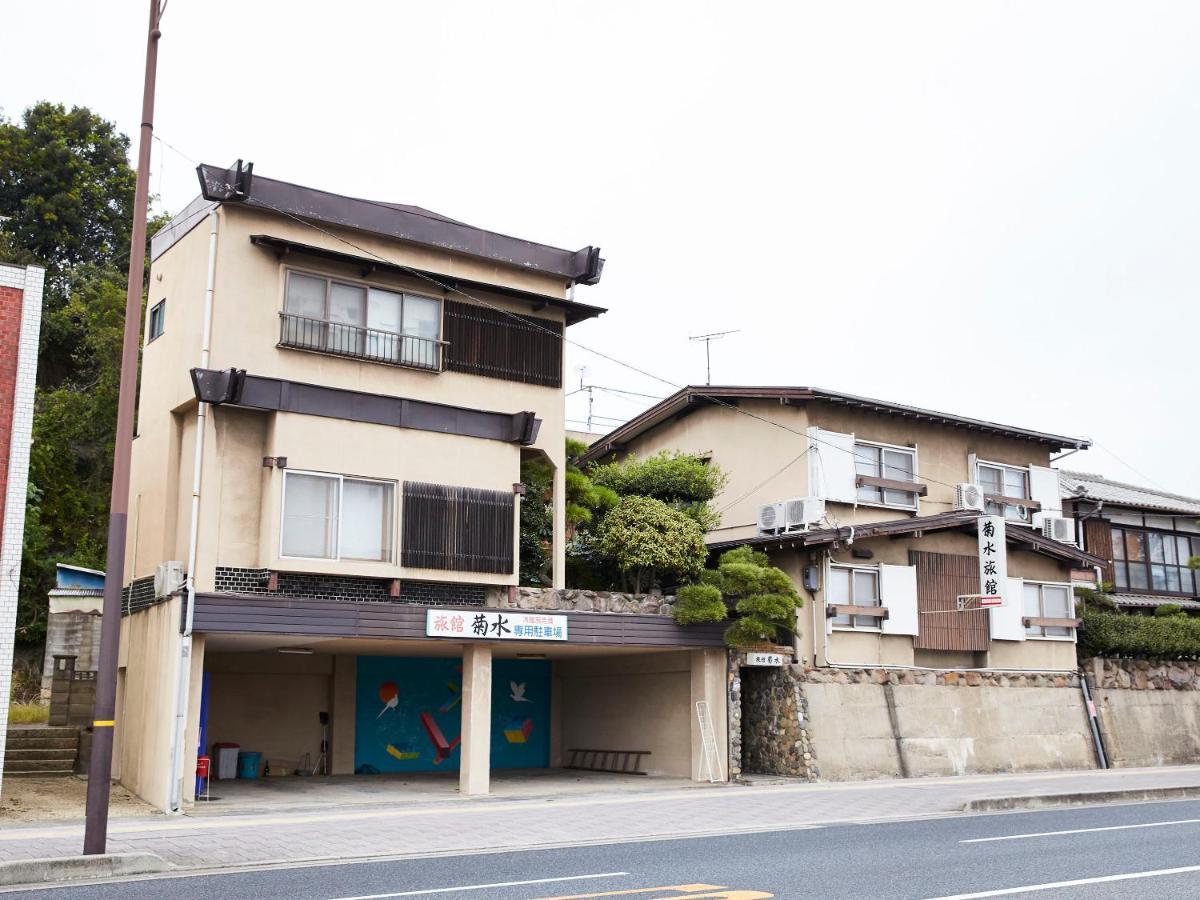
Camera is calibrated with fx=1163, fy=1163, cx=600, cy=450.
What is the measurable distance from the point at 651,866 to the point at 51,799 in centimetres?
1107

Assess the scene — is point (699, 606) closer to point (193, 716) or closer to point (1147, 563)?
point (193, 716)

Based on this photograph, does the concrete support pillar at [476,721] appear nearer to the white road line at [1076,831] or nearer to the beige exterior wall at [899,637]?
the beige exterior wall at [899,637]

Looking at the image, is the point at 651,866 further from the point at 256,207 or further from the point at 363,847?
the point at 256,207

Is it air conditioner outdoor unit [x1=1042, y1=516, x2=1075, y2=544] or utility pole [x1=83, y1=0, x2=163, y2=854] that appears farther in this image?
air conditioner outdoor unit [x1=1042, y1=516, x2=1075, y2=544]

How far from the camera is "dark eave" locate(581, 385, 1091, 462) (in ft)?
94.5

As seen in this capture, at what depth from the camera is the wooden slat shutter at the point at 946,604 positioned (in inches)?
1122

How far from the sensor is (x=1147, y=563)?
39375 mm

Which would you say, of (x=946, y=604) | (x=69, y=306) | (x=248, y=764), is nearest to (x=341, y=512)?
(x=248, y=764)

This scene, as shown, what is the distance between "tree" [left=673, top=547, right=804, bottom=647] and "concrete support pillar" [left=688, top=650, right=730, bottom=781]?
2.43 feet

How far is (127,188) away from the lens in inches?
1815

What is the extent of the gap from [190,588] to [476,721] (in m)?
5.91

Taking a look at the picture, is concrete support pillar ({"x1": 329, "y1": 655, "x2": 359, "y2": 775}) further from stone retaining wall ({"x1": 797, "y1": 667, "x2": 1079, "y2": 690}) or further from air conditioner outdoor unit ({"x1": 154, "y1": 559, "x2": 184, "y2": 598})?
stone retaining wall ({"x1": 797, "y1": 667, "x2": 1079, "y2": 690})

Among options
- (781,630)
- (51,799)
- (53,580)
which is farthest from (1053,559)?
(53,580)

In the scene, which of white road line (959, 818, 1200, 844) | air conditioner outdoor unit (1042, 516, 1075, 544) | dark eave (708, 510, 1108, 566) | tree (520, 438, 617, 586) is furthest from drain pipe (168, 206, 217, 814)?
air conditioner outdoor unit (1042, 516, 1075, 544)
